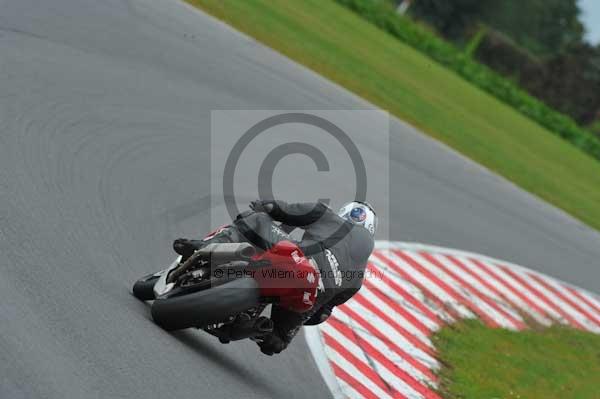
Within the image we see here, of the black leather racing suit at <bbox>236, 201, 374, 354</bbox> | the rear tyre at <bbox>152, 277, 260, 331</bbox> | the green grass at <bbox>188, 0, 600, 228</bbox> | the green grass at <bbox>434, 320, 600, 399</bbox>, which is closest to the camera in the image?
the rear tyre at <bbox>152, 277, 260, 331</bbox>

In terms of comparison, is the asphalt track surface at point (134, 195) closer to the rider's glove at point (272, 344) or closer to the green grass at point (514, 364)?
the rider's glove at point (272, 344)

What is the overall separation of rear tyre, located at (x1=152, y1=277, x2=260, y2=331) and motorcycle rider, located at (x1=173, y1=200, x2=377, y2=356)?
1.63ft

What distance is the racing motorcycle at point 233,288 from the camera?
244 inches

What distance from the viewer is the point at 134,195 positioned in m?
8.95

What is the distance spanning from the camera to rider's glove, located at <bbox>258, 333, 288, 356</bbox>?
685 cm

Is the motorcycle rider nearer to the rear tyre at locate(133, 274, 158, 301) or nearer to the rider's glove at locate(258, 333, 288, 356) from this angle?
the rider's glove at locate(258, 333, 288, 356)

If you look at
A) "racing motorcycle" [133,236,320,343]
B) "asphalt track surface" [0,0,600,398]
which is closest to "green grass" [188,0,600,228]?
"asphalt track surface" [0,0,600,398]

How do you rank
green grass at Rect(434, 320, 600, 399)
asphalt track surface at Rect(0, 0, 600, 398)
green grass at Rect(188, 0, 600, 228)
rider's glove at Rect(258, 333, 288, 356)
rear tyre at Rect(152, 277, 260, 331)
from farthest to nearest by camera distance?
green grass at Rect(188, 0, 600, 228) → green grass at Rect(434, 320, 600, 399) → rider's glove at Rect(258, 333, 288, 356) → rear tyre at Rect(152, 277, 260, 331) → asphalt track surface at Rect(0, 0, 600, 398)

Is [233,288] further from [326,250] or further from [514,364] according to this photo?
[514,364]

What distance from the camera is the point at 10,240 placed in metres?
6.48

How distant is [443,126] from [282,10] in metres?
6.08

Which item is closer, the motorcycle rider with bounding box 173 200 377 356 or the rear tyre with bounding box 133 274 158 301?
the motorcycle rider with bounding box 173 200 377 356

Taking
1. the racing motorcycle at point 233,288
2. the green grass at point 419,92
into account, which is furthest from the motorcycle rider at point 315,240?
the green grass at point 419,92

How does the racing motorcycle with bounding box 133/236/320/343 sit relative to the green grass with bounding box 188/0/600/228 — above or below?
above
